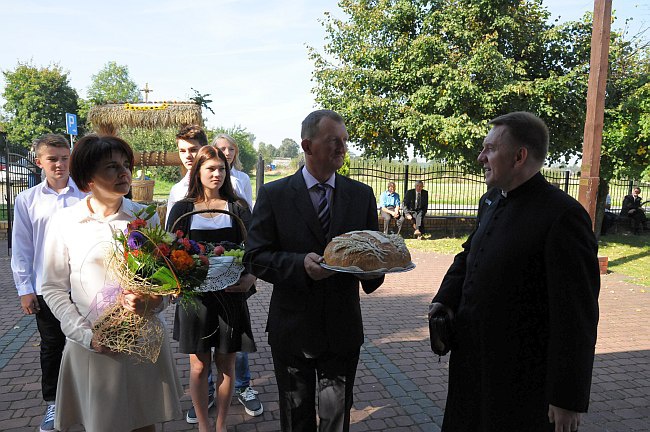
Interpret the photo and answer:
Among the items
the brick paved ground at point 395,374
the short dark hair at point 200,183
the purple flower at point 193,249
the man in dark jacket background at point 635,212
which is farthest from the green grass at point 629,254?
the purple flower at point 193,249

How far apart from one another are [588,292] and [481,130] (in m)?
11.4

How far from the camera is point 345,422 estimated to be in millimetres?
2664

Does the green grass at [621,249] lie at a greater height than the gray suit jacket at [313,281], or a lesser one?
lesser

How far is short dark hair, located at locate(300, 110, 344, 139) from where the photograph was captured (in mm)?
2486

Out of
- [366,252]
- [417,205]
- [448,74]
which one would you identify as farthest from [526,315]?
[417,205]

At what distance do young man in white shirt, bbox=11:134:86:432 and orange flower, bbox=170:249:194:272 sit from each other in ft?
6.70

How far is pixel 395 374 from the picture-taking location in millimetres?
4766

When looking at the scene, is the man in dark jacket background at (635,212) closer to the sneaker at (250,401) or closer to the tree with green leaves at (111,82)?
the sneaker at (250,401)

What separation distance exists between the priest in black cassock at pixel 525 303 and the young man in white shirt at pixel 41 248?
313 cm

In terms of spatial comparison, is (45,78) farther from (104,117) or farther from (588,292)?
(588,292)

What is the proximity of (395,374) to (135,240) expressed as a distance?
348 centimetres

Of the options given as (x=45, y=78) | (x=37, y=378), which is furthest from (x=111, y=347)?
(x=45, y=78)

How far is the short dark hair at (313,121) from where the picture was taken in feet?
8.16

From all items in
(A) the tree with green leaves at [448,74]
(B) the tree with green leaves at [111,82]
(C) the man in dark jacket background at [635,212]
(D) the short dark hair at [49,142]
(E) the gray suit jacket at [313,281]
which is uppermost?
(B) the tree with green leaves at [111,82]
